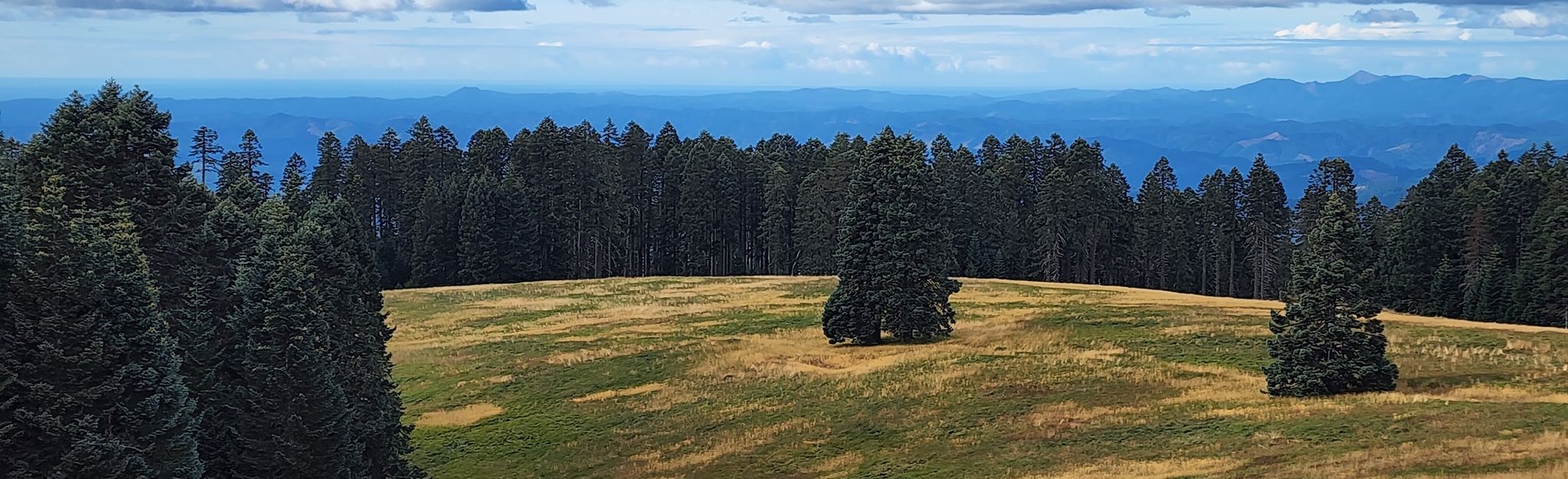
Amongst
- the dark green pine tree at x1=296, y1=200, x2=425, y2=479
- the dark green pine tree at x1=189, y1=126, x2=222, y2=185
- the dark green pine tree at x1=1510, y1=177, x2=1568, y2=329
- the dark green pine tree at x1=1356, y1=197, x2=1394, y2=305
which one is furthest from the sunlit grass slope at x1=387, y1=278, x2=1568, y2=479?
the dark green pine tree at x1=1356, y1=197, x2=1394, y2=305

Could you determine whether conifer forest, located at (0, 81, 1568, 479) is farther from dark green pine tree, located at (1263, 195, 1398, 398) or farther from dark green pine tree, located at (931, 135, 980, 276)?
dark green pine tree, located at (931, 135, 980, 276)

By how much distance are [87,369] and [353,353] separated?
8.66 m

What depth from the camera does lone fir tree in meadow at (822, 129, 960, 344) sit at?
4412cm

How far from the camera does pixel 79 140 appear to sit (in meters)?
24.6

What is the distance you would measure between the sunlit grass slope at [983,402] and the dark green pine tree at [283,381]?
9.07 m

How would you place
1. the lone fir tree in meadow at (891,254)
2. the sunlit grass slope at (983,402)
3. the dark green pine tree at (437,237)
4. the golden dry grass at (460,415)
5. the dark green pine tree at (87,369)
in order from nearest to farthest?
the dark green pine tree at (87,369) < the sunlit grass slope at (983,402) < the golden dry grass at (460,415) < the lone fir tree in meadow at (891,254) < the dark green pine tree at (437,237)

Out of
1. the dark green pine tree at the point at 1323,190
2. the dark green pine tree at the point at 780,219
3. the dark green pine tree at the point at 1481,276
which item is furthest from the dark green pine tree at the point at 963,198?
the dark green pine tree at the point at 1481,276

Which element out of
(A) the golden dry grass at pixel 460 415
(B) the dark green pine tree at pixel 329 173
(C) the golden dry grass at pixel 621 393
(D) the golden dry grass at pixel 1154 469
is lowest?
(A) the golden dry grass at pixel 460 415

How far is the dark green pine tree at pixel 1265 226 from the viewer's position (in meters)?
93.1

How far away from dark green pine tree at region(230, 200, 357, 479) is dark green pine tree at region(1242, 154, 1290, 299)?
81.4 metres

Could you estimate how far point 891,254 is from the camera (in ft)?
145

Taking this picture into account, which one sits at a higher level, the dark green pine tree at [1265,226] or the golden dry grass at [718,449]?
the dark green pine tree at [1265,226]

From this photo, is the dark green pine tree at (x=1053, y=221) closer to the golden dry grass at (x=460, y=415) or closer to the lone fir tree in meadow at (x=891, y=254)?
the lone fir tree in meadow at (x=891, y=254)

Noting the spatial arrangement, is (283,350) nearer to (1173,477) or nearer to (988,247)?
(1173,477)
